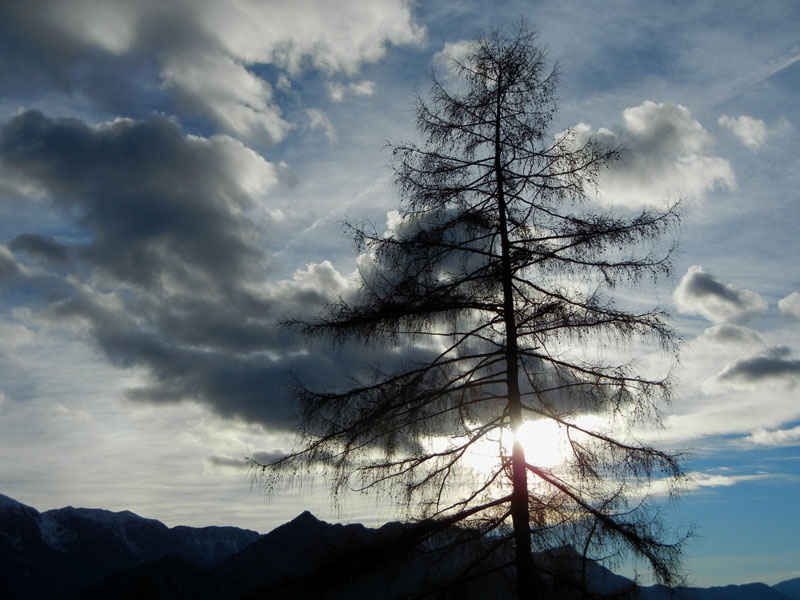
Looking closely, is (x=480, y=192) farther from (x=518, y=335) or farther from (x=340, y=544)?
(x=340, y=544)

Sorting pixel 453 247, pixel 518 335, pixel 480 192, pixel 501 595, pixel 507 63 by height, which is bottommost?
pixel 501 595

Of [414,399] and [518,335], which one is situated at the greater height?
[518,335]

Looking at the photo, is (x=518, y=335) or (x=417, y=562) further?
(x=518, y=335)

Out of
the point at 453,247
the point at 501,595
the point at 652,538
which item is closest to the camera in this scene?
the point at 652,538

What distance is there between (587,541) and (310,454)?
382 centimetres

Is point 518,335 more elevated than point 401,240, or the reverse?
point 401,240

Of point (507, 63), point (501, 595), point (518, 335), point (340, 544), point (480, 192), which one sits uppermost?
point (507, 63)

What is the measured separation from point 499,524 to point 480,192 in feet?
15.7

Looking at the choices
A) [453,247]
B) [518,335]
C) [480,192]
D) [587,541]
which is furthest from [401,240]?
[587,541]

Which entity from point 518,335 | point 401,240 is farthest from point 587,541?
point 401,240

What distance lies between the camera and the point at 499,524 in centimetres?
912

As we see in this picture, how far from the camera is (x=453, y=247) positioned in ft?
33.4

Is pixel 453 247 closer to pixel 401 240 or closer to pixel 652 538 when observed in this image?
pixel 401 240

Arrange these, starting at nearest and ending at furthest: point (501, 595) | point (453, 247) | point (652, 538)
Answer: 1. point (652, 538)
2. point (501, 595)
3. point (453, 247)
